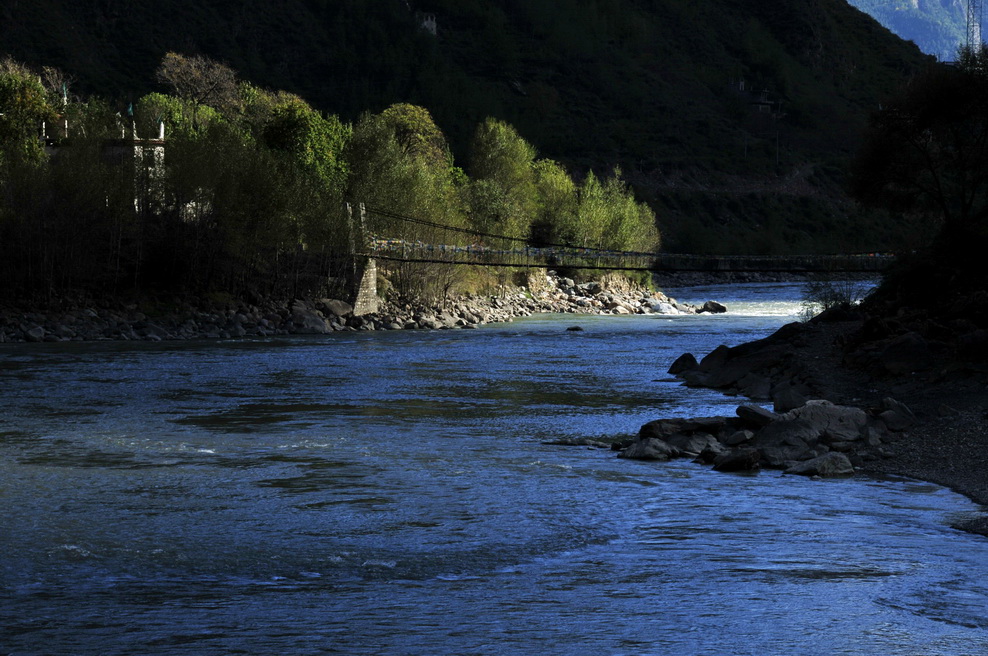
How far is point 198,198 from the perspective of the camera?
42375mm

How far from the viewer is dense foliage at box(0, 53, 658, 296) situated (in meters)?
38.2

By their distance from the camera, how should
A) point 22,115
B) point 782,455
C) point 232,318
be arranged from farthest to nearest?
point 22,115 → point 232,318 → point 782,455

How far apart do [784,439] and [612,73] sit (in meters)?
156

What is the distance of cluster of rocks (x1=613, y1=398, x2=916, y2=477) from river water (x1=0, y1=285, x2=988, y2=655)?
51 cm

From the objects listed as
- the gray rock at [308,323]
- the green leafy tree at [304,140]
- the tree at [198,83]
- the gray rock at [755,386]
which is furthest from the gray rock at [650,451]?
the tree at [198,83]

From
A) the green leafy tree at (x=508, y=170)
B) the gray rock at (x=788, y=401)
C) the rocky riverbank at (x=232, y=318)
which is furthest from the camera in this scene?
the green leafy tree at (x=508, y=170)

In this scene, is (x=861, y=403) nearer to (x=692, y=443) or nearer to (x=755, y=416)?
(x=755, y=416)

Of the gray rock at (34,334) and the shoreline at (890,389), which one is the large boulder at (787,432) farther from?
the gray rock at (34,334)

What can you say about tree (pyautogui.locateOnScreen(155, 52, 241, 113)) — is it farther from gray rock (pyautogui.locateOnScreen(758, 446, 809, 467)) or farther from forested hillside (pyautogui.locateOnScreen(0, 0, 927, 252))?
gray rock (pyautogui.locateOnScreen(758, 446, 809, 467))

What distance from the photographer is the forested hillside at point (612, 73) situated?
116562 millimetres

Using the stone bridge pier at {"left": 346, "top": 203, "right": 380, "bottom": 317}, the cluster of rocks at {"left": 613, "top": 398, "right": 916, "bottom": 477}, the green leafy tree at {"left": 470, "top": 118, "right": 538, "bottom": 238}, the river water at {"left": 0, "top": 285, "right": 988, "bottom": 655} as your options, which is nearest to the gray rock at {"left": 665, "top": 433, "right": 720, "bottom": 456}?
the cluster of rocks at {"left": 613, "top": 398, "right": 916, "bottom": 477}

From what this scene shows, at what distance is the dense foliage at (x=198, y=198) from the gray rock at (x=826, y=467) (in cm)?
3092

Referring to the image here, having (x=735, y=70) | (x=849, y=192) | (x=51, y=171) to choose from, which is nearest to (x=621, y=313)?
(x=849, y=192)

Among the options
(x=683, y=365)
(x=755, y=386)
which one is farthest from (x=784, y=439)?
(x=683, y=365)
